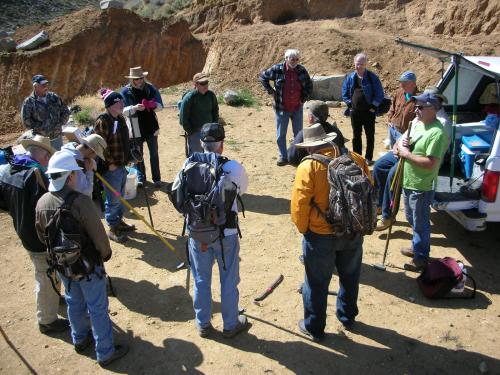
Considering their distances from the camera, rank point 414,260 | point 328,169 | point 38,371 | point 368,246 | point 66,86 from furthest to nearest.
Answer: point 66,86 < point 368,246 < point 414,260 < point 38,371 < point 328,169

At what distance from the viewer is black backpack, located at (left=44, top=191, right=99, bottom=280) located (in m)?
3.61

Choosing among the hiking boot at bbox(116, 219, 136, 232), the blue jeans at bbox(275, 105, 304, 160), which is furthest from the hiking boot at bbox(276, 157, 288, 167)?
the hiking boot at bbox(116, 219, 136, 232)

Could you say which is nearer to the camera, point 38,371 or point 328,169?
point 328,169

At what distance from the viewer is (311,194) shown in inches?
148

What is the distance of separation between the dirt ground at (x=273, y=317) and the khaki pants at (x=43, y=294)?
228mm

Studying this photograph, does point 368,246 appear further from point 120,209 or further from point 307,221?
point 120,209

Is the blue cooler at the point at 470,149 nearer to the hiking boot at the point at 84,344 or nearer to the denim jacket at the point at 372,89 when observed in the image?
the denim jacket at the point at 372,89

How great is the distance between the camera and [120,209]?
629cm

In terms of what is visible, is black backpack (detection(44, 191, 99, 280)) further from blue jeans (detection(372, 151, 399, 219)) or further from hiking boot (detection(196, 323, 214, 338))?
blue jeans (detection(372, 151, 399, 219))

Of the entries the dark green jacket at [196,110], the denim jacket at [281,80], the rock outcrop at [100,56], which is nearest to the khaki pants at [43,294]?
the dark green jacket at [196,110]

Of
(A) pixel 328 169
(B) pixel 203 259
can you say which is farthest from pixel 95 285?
(A) pixel 328 169

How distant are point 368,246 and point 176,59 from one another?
1951 cm

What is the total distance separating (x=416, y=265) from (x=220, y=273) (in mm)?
2457

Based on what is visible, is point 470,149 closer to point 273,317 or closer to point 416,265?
point 416,265
